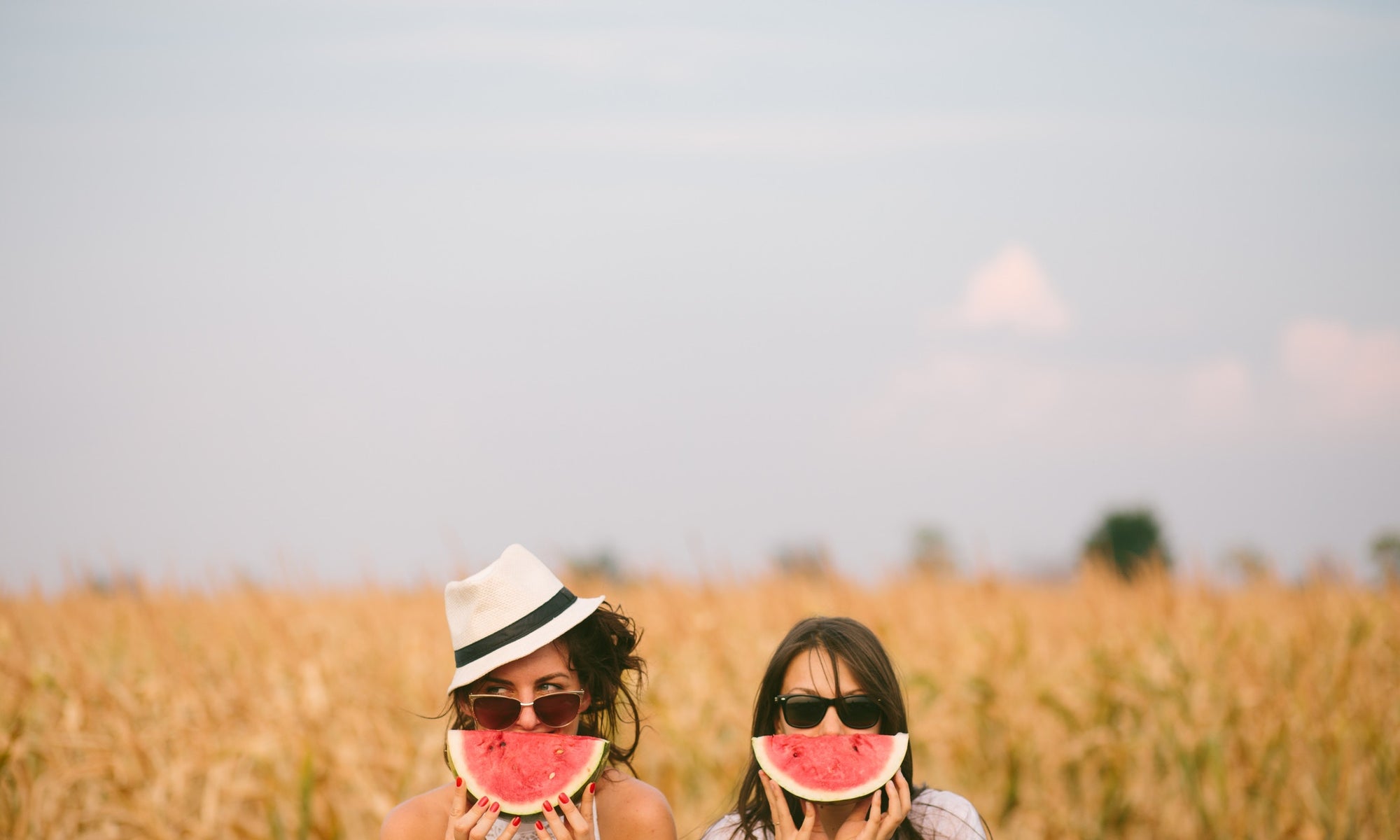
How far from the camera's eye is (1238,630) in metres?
8.59

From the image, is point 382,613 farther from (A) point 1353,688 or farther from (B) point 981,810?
(A) point 1353,688

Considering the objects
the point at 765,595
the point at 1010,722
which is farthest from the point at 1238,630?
the point at 765,595

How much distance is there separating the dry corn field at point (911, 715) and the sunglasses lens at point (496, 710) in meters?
2.88

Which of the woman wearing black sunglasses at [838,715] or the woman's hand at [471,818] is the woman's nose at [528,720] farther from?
the woman wearing black sunglasses at [838,715]

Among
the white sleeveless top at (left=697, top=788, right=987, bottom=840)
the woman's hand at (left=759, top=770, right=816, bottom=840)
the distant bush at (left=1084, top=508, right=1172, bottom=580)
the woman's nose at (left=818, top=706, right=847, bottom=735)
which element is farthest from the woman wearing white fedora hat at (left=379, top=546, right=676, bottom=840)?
the distant bush at (left=1084, top=508, right=1172, bottom=580)

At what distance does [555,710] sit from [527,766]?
200mm

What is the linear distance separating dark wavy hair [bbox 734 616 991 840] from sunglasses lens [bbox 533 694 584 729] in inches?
21.6

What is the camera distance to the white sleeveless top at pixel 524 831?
9.76 feet

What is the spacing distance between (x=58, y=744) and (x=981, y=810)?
561cm

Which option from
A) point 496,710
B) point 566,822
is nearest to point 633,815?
point 566,822

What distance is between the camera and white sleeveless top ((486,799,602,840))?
117 inches

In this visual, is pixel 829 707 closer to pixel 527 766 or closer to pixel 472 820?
pixel 527 766

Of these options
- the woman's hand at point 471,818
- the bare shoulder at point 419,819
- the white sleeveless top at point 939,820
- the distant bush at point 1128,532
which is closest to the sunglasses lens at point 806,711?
the white sleeveless top at point 939,820

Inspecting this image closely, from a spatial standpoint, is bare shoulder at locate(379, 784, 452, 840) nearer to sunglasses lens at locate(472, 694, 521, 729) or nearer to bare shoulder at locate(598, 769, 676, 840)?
sunglasses lens at locate(472, 694, 521, 729)
